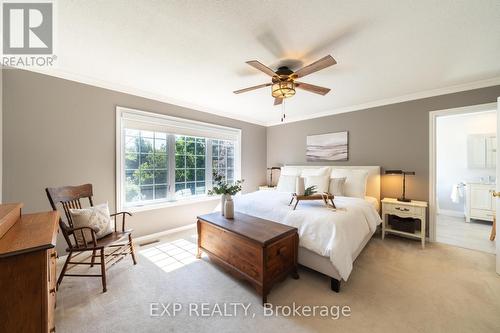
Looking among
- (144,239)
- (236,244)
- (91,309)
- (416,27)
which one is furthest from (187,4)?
(144,239)

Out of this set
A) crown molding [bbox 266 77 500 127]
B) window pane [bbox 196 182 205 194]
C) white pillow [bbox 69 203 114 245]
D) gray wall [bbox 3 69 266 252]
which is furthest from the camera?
window pane [bbox 196 182 205 194]

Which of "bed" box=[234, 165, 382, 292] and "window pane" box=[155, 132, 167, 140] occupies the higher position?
"window pane" box=[155, 132, 167, 140]

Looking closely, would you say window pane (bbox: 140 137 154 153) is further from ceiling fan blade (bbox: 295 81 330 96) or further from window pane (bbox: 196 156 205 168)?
ceiling fan blade (bbox: 295 81 330 96)

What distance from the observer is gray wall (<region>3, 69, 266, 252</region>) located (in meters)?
2.15

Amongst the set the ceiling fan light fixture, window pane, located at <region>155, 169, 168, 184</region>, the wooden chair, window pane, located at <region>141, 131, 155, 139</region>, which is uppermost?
the ceiling fan light fixture

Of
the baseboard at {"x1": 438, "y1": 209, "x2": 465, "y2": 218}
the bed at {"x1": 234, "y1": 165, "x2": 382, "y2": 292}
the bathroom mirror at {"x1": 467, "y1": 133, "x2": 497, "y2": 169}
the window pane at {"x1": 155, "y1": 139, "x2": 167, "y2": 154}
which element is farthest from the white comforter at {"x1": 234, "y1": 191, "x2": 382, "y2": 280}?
the bathroom mirror at {"x1": 467, "y1": 133, "x2": 497, "y2": 169}

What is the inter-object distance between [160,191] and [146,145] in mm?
830

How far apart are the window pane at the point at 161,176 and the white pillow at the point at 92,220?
1.13 m

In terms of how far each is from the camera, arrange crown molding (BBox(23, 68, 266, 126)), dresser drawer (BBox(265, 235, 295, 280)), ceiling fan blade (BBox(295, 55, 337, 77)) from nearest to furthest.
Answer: ceiling fan blade (BBox(295, 55, 337, 77)) < dresser drawer (BBox(265, 235, 295, 280)) < crown molding (BBox(23, 68, 266, 126))

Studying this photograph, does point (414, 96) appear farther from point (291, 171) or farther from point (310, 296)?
point (310, 296)

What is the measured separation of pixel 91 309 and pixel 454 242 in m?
4.78

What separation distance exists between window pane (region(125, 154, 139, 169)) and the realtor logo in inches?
57.9

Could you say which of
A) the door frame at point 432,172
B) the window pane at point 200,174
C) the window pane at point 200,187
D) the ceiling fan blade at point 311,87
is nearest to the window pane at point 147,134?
the window pane at point 200,174

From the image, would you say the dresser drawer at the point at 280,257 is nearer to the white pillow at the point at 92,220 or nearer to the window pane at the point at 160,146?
the white pillow at the point at 92,220
